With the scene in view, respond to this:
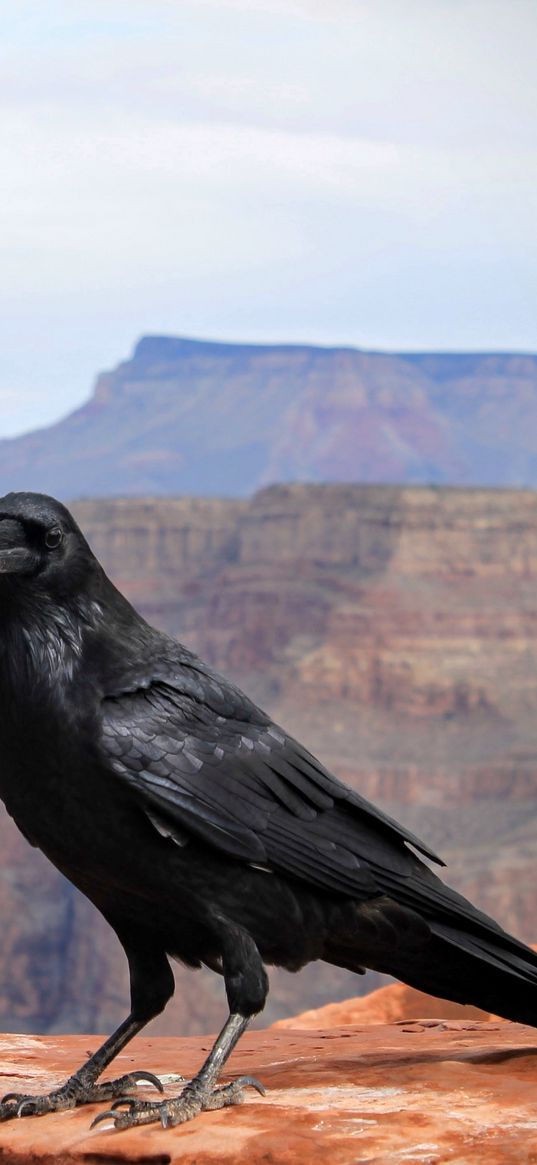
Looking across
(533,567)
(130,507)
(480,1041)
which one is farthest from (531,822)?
(480,1041)

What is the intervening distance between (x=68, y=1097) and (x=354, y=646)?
218ft

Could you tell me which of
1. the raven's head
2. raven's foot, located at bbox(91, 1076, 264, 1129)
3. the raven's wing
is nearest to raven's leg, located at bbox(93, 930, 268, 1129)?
raven's foot, located at bbox(91, 1076, 264, 1129)

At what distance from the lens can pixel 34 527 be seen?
13.8 ft

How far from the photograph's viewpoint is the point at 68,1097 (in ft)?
15.3

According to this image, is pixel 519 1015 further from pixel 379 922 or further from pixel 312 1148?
pixel 312 1148

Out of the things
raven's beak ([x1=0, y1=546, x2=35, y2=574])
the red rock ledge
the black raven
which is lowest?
the red rock ledge

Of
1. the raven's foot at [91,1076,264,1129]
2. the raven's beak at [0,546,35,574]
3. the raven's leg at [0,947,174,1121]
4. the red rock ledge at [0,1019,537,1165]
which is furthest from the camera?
the raven's leg at [0,947,174,1121]

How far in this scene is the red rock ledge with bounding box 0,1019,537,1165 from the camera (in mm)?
4062

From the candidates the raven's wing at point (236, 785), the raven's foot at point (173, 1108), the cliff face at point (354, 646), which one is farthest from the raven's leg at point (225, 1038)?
the cliff face at point (354, 646)

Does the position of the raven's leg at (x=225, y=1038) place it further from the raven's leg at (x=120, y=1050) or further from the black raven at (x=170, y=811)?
the raven's leg at (x=120, y=1050)

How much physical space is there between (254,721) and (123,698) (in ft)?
1.44

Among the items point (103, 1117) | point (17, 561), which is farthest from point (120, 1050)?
point (17, 561)

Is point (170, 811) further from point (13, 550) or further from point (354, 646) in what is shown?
point (354, 646)

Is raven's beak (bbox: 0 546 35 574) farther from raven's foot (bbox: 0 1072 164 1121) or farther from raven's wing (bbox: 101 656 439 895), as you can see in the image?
raven's foot (bbox: 0 1072 164 1121)
